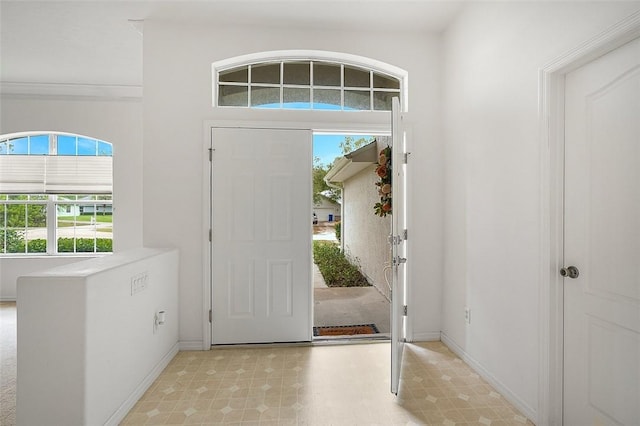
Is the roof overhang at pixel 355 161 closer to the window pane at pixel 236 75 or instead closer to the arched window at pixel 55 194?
the window pane at pixel 236 75

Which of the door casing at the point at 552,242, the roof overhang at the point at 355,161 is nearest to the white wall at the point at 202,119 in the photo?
the door casing at the point at 552,242

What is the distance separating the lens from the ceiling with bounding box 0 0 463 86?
103 inches

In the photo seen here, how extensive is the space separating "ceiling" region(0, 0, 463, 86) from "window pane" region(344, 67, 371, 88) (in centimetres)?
38

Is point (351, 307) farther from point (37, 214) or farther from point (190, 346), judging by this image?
point (37, 214)

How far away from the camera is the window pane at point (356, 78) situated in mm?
3146

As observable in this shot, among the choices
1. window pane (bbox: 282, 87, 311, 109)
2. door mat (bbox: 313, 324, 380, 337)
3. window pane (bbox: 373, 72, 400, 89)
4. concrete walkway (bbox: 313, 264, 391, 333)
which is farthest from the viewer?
concrete walkway (bbox: 313, 264, 391, 333)

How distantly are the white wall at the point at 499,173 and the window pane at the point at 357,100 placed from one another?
740 mm

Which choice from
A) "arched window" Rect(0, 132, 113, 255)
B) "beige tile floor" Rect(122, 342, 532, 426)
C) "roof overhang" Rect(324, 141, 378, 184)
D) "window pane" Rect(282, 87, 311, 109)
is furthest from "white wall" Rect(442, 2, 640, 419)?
"arched window" Rect(0, 132, 113, 255)

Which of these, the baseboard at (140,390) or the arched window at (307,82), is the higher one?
the arched window at (307,82)

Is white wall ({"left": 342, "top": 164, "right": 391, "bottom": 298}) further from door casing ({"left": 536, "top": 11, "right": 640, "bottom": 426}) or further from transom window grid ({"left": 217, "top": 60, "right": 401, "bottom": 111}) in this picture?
door casing ({"left": 536, "top": 11, "right": 640, "bottom": 426})

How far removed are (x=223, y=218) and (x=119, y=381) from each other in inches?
56.3

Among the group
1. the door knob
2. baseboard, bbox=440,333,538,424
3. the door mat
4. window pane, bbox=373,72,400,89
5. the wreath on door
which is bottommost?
the door mat

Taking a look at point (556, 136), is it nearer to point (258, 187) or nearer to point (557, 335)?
point (557, 335)

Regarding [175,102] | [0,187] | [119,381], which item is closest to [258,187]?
[175,102]
